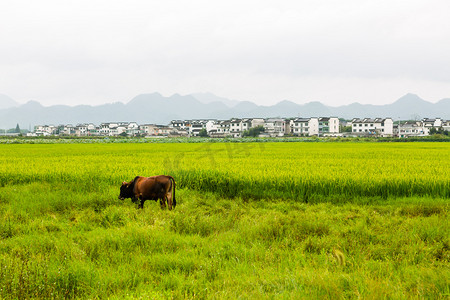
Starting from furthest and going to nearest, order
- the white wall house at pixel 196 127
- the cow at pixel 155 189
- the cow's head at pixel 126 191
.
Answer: the white wall house at pixel 196 127
the cow's head at pixel 126 191
the cow at pixel 155 189

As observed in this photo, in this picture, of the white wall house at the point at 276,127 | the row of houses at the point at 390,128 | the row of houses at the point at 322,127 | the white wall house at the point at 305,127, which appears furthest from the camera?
the white wall house at the point at 276,127

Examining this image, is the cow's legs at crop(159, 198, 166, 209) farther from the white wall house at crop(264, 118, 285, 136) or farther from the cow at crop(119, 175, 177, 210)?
the white wall house at crop(264, 118, 285, 136)

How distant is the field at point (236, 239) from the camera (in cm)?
348

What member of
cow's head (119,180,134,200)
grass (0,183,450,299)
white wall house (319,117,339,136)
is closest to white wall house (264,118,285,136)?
white wall house (319,117,339,136)

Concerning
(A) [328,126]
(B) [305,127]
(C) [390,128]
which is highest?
(A) [328,126]

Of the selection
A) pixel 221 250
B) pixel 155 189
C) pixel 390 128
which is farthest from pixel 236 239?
pixel 390 128

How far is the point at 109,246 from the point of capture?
4770 millimetres

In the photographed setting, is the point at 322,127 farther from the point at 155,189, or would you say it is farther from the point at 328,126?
the point at 155,189

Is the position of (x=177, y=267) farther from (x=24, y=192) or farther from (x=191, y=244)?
(x=24, y=192)

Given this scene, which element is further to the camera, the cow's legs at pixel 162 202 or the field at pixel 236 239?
the cow's legs at pixel 162 202

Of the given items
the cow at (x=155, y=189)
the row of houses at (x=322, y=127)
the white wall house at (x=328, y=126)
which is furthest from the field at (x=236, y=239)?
the white wall house at (x=328, y=126)

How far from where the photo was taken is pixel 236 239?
504 cm

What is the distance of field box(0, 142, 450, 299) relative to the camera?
3.48 m

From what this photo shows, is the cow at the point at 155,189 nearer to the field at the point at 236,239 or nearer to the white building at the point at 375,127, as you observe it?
the field at the point at 236,239
